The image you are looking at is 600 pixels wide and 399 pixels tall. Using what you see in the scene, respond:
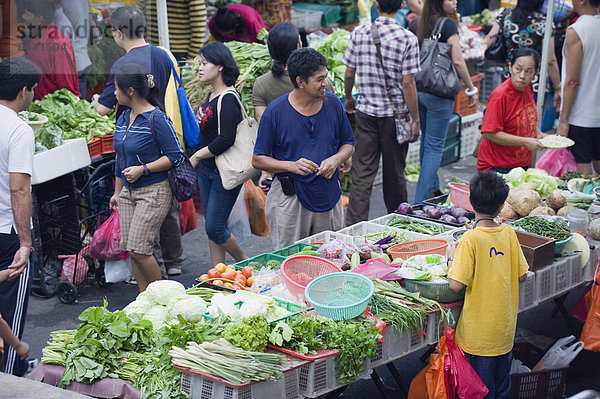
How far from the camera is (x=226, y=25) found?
30.5 feet

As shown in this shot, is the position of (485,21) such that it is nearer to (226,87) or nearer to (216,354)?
(226,87)

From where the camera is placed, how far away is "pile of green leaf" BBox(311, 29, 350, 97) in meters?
8.90

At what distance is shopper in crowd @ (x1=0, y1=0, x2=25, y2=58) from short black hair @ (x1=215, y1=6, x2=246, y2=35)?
231 centimetres

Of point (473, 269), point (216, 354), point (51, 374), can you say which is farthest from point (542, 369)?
point (51, 374)

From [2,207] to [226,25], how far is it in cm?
522

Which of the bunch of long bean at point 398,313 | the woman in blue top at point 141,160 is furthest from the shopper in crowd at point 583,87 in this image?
the woman in blue top at point 141,160

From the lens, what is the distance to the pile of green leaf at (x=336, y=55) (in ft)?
29.2

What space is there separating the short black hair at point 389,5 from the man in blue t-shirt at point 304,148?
1680 millimetres

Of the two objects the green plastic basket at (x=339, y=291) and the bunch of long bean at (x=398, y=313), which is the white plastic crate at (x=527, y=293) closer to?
the bunch of long bean at (x=398, y=313)

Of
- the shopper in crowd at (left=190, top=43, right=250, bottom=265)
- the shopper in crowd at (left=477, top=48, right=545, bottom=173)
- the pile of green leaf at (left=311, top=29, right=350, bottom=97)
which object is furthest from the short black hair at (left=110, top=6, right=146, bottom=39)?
the pile of green leaf at (left=311, top=29, right=350, bottom=97)

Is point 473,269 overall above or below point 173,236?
above

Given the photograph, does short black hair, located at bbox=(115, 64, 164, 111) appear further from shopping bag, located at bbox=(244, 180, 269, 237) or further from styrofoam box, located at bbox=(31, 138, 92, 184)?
shopping bag, located at bbox=(244, 180, 269, 237)

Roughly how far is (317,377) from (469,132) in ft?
23.7

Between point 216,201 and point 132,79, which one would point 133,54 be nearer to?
point 132,79
